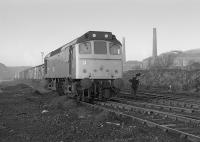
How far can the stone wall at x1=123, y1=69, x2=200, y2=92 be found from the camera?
92.3 ft

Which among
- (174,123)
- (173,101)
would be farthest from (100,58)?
(174,123)

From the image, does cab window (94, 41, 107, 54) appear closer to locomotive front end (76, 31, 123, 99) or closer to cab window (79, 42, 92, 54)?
locomotive front end (76, 31, 123, 99)

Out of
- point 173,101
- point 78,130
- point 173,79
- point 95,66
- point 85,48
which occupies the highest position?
point 85,48

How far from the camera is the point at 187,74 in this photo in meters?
30.4

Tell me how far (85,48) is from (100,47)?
910mm

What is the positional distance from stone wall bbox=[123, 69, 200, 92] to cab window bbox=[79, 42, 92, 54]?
8.29 metres

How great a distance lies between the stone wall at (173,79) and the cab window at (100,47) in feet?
25.3

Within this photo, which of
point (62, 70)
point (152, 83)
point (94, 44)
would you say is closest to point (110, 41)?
point (94, 44)

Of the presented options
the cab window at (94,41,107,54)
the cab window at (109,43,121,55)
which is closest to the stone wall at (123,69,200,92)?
the cab window at (109,43,121,55)

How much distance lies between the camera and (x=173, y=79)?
32531 millimetres

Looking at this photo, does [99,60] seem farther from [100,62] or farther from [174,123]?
[174,123]

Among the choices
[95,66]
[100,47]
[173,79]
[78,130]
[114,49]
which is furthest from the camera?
[173,79]

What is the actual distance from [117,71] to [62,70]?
4629mm

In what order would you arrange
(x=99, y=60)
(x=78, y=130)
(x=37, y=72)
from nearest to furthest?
(x=78, y=130)
(x=99, y=60)
(x=37, y=72)
